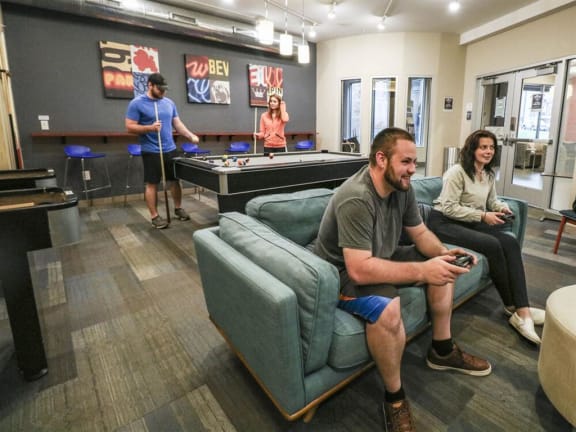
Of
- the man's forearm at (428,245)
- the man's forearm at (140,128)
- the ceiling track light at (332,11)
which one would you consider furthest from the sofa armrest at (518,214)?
the ceiling track light at (332,11)

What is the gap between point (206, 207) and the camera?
4.88 m

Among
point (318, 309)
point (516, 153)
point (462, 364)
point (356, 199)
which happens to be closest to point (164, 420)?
point (318, 309)

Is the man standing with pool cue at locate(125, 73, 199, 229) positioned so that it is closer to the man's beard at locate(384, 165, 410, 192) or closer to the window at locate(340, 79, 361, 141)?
the man's beard at locate(384, 165, 410, 192)

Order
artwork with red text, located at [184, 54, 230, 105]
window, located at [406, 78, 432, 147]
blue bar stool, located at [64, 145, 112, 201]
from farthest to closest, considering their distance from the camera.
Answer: window, located at [406, 78, 432, 147]
artwork with red text, located at [184, 54, 230, 105]
blue bar stool, located at [64, 145, 112, 201]

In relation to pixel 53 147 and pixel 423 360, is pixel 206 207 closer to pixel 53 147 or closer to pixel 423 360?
pixel 53 147

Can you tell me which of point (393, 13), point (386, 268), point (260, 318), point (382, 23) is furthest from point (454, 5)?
point (260, 318)

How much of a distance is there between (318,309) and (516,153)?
17.9 feet

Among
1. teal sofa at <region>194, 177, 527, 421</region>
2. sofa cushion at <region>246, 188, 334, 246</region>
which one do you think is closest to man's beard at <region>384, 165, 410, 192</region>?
teal sofa at <region>194, 177, 527, 421</region>

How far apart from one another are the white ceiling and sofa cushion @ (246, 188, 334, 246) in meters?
4.09

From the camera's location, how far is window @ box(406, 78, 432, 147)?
6.64 meters

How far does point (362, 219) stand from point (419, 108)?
24.4 feet

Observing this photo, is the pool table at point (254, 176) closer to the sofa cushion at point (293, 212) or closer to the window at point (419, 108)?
the sofa cushion at point (293, 212)

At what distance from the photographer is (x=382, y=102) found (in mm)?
7059

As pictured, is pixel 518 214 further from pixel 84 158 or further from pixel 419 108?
pixel 419 108
